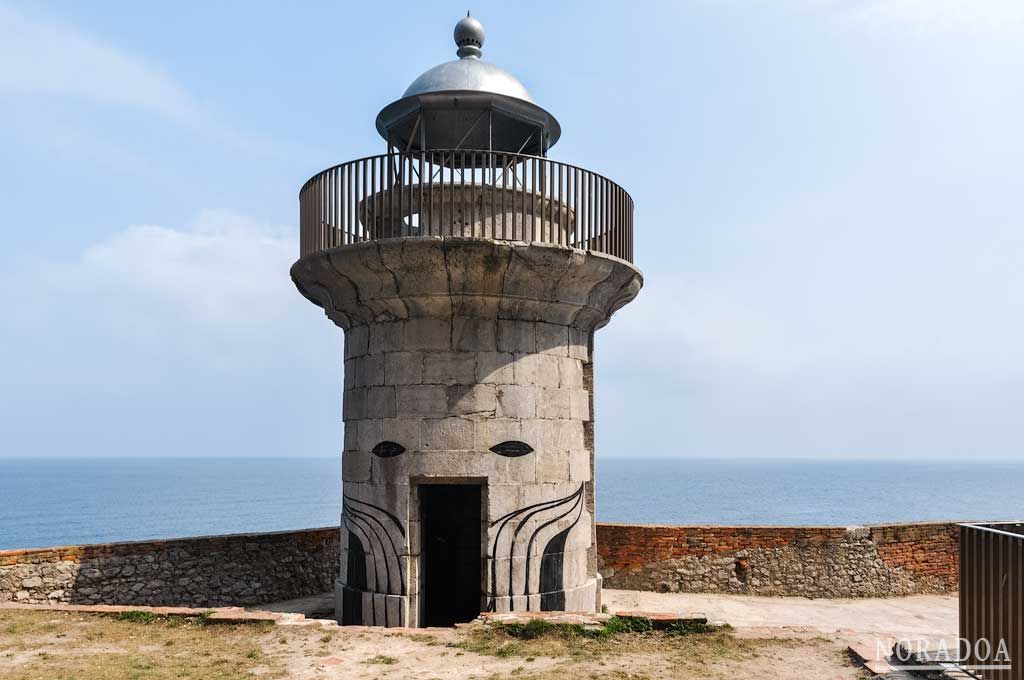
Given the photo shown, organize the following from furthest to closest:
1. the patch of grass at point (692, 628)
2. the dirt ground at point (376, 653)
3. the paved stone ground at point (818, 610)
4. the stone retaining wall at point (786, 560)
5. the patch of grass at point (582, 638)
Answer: the stone retaining wall at point (786, 560)
the paved stone ground at point (818, 610)
the patch of grass at point (692, 628)
the patch of grass at point (582, 638)
the dirt ground at point (376, 653)

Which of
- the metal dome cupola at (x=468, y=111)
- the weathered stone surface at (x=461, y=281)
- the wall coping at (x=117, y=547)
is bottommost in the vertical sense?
the wall coping at (x=117, y=547)

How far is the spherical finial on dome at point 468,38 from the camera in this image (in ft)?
43.2

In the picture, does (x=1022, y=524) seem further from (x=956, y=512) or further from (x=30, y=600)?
(x=956, y=512)

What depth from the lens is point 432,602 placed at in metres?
13.5

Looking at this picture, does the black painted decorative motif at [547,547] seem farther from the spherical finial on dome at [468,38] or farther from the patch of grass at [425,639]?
the spherical finial on dome at [468,38]

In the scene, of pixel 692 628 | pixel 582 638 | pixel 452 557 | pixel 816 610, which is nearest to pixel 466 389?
pixel 452 557

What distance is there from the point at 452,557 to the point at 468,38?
8120 mm

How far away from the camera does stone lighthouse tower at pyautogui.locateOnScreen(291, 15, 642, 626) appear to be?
38.6 ft

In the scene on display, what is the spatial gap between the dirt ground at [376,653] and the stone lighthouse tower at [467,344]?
6.40ft

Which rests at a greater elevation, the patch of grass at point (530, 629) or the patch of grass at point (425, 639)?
the patch of grass at point (530, 629)

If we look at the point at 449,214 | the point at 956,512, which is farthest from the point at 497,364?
the point at 956,512

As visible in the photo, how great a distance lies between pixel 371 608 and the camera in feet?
39.8

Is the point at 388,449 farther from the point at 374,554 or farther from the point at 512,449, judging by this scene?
the point at 512,449

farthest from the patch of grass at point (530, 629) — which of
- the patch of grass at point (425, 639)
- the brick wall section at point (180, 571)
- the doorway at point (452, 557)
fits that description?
the brick wall section at point (180, 571)
